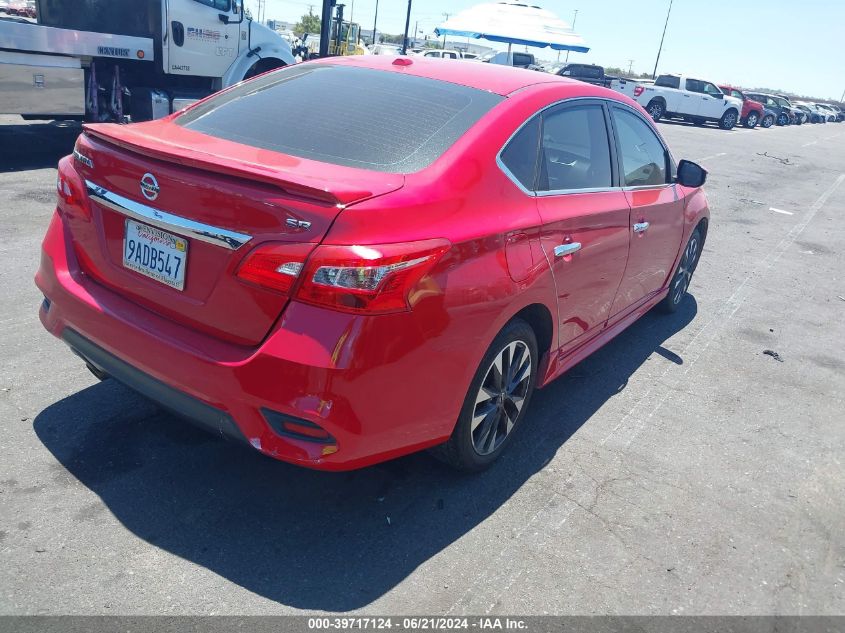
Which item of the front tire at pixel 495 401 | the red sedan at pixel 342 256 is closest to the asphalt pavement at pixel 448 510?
the front tire at pixel 495 401

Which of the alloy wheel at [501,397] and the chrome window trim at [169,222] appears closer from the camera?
the chrome window trim at [169,222]

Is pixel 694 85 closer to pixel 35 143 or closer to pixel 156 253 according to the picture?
pixel 35 143

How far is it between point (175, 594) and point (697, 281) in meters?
6.14

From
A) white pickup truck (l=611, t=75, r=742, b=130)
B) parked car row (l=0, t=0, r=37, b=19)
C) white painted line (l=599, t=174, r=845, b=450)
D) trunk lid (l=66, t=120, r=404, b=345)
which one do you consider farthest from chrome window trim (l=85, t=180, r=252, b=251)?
white pickup truck (l=611, t=75, r=742, b=130)

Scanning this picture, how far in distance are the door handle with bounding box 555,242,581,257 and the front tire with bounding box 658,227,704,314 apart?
7.66 feet

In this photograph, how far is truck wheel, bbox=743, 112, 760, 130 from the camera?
126ft

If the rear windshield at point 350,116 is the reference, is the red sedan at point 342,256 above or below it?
below

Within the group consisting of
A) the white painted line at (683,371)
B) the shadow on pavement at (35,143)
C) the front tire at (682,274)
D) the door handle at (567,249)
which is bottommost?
the shadow on pavement at (35,143)

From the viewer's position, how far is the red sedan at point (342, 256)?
2.47 meters

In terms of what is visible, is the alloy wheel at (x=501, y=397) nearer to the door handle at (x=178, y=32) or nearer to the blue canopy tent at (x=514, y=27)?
the door handle at (x=178, y=32)

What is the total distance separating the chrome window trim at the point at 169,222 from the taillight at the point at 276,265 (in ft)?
0.24

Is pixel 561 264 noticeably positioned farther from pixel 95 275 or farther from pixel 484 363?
pixel 95 275

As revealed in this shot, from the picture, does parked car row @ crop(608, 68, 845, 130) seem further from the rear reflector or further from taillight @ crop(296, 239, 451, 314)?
the rear reflector

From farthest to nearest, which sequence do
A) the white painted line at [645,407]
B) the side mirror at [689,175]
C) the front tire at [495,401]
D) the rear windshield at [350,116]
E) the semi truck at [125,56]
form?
the semi truck at [125,56] < the side mirror at [689,175] < the front tire at [495,401] < the rear windshield at [350,116] < the white painted line at [645,407]
